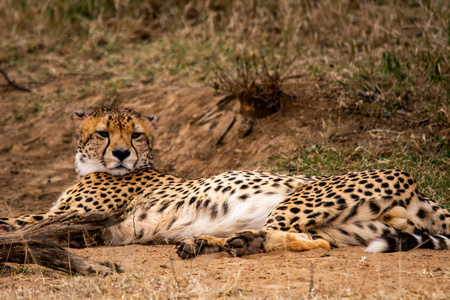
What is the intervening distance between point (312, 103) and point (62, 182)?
2757mm

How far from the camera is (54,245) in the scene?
315 centimetres

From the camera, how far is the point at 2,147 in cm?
676

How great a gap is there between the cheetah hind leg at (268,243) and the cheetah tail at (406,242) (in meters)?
0.30

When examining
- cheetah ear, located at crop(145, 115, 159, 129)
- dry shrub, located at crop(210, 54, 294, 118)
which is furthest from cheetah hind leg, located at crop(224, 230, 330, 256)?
dry shrub, located at crop(210, 54, 294, 118)

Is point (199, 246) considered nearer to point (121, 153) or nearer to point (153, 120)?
point (121, 153)

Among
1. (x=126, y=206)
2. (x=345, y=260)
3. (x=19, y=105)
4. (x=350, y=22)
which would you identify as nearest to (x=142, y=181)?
(x=126, y=206)

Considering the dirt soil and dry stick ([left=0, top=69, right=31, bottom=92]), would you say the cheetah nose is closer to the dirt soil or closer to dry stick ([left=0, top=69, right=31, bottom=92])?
the dirt soil

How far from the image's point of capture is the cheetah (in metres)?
3.47

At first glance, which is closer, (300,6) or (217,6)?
(300,6)

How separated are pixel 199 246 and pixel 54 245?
2.73 ft

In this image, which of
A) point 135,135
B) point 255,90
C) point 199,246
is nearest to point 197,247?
point 199,246

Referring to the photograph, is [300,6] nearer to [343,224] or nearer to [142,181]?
[142,181]

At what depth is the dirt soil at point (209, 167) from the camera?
8.96 feet

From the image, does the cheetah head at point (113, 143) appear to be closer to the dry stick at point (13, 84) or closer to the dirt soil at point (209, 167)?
the dirt soil at point (209, 167)
